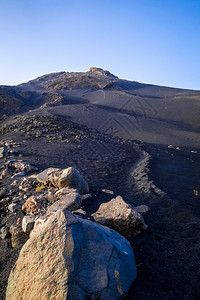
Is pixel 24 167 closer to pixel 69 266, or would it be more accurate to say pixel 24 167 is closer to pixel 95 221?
pixel 95 221

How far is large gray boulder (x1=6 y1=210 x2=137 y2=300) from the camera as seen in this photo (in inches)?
58.9

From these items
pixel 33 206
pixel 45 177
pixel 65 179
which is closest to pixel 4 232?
pixel 33 206

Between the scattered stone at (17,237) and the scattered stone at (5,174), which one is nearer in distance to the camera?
the scattered stone at (17,237)

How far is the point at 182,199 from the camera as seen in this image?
434cm

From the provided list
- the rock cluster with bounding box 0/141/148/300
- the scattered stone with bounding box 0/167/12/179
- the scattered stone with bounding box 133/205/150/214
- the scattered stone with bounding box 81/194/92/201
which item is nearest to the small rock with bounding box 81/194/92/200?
the scattered stone with bounding box 81/194/92/201

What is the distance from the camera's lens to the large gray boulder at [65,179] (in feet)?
12.3

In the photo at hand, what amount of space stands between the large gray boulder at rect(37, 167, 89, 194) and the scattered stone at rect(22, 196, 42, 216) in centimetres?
57

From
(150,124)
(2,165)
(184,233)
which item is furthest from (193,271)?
(150,124)

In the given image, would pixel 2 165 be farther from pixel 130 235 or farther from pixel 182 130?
pixel 182 130

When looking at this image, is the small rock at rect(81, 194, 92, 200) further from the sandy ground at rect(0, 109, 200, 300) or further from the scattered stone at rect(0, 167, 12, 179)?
the scattered stone at rect(0, 167, 12, 179)

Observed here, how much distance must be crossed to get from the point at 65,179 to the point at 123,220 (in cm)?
142

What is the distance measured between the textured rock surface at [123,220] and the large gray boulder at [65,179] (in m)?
0.97

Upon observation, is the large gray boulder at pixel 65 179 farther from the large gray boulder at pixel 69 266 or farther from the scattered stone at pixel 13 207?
the large gray boulder at pixel 69 266

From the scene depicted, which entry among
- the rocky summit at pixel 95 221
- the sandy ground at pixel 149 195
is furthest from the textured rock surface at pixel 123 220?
the sandy ground at pixel 149 195
